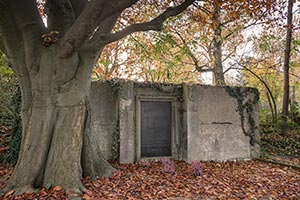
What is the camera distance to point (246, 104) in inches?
285

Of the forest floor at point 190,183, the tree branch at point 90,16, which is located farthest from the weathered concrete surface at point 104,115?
the tree branch at point 90,16

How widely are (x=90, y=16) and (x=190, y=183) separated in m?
3.42

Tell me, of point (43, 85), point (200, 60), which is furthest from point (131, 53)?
point (43, 85)

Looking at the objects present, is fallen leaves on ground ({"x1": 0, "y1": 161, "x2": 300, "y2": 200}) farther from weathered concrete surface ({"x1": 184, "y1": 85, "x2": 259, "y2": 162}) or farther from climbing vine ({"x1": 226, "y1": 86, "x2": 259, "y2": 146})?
climbing vine ({"x1": 226, "y1": 86, "x2": 259, "y2": 146})

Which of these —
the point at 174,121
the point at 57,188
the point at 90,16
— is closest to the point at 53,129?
the point at 57,188

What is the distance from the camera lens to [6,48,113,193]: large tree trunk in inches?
144

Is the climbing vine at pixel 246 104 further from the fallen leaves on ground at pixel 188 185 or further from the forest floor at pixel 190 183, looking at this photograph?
the fallen leaves on ground at pixel 188 185

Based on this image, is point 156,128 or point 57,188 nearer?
point 57,188

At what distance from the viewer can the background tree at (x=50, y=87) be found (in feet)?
12.0

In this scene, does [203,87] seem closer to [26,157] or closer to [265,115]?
[26,157]

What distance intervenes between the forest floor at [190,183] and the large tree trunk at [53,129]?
0.21 m

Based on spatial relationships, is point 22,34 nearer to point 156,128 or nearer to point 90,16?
Result: point 90,16

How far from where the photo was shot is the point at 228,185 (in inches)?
174

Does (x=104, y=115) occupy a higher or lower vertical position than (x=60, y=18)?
lower
